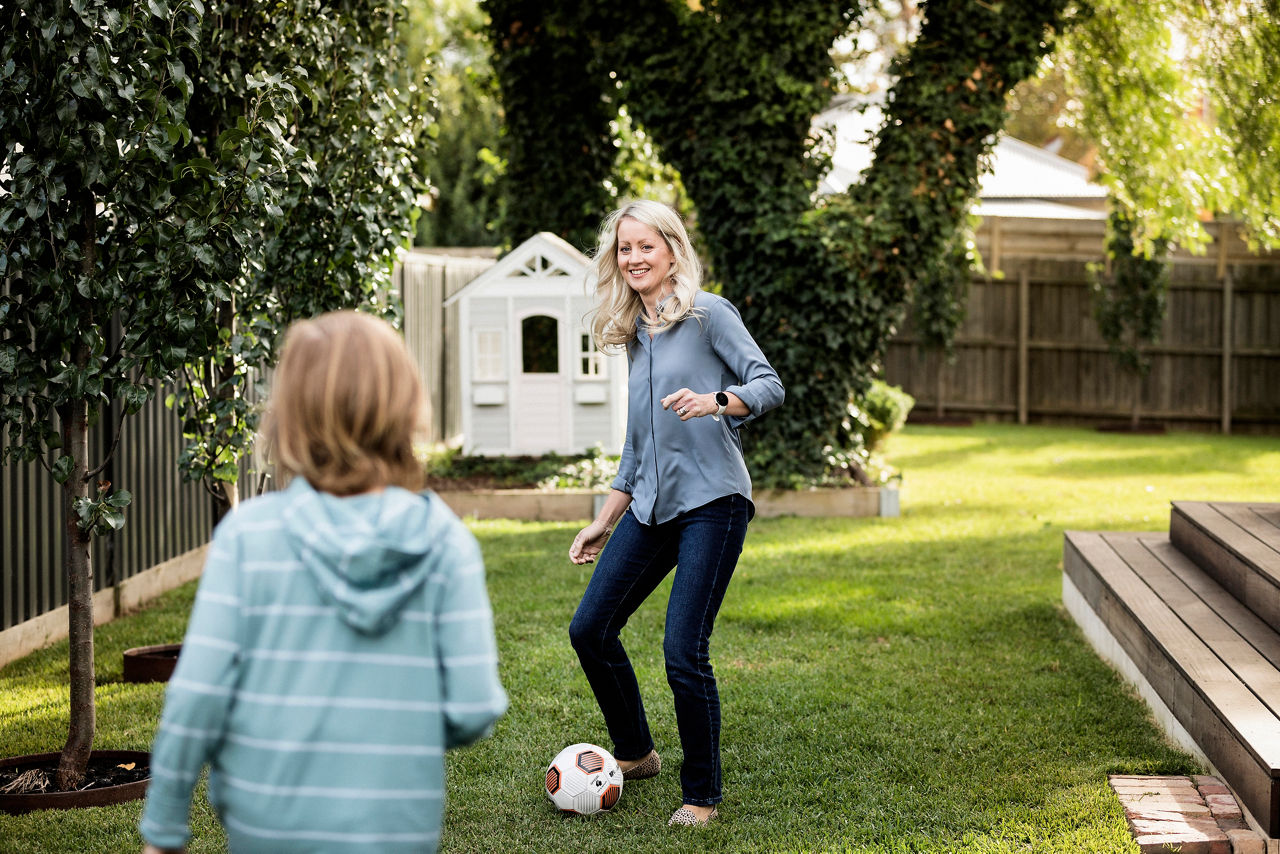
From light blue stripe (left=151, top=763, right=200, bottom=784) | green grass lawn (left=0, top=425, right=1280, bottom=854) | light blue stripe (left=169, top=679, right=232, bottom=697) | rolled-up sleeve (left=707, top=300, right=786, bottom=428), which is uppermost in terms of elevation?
rolled-up sleeve (left=707, top=300, right=786, bottom=428)

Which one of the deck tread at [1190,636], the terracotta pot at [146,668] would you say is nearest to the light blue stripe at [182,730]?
the deck tread at [1190,636]

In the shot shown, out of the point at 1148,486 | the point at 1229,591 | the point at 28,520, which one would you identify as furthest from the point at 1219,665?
the point at 1148,486

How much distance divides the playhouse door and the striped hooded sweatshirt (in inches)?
364

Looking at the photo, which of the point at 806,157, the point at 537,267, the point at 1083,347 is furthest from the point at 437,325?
the point at 1083,347

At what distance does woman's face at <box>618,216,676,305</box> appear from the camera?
11.9ft

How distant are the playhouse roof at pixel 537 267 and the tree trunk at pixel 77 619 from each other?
7103mm

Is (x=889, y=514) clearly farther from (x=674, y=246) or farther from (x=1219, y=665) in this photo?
(x=674, y=246)

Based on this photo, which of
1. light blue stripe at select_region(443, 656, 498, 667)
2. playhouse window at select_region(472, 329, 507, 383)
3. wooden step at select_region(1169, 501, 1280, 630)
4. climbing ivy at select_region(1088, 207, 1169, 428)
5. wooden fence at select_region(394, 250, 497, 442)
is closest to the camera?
light blue stripe at select_region(443, 656, 498, 667)

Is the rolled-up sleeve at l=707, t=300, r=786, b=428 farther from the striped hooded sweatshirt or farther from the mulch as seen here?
the mulch

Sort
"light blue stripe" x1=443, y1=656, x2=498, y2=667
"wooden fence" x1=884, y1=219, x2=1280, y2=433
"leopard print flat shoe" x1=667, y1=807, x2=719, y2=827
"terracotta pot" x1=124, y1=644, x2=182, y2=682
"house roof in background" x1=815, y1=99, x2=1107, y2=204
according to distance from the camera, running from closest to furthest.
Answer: "light blue stripe" x1=443, y1=656, x2=498, y2=667, "leopard print flat shoe" x1=667, y1=807, x2=719, y2=827, "terracotta pot" x1=124, y1=644, x2=182, y2=682, "house roof in background" x1=815, y1=99, x2=1107, y2=204, "wooden fence" x1=884, y1=219, x2=1280, y2=433

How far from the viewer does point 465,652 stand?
6.41ft

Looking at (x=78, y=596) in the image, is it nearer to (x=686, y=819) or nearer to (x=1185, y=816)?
(x=686, y=819)

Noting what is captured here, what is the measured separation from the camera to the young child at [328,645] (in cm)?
188

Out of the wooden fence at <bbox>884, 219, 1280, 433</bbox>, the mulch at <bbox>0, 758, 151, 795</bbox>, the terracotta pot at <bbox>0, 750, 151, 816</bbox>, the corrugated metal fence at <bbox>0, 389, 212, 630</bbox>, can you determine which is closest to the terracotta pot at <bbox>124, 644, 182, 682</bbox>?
the corrugated metal fence at <bbox>0, 389, 212, 630</bbox>
